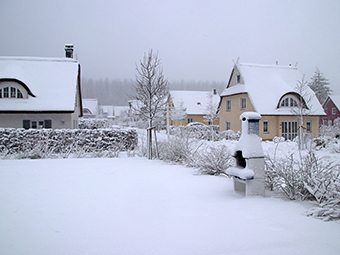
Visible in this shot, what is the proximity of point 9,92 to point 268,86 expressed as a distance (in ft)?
81.4

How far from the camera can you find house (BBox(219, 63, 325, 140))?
25328 millimetres

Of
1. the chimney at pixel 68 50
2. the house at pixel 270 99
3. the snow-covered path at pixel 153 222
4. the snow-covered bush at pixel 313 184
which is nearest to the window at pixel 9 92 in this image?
the chimney at pixel 68 50

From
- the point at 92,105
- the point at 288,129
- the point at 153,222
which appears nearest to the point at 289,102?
the point at 288,129

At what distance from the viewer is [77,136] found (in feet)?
48.8

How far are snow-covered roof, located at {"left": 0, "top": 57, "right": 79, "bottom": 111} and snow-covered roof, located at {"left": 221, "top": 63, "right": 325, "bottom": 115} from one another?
17.3 metres

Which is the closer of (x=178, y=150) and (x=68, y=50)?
(x=178, y=150)

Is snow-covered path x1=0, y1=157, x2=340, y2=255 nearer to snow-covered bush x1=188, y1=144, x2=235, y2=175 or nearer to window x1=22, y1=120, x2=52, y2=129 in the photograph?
snow-covered bush x1=188, y1=144, x2=235, y2=175

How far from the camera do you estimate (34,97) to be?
19.9 meters

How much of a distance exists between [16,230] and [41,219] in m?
0.42

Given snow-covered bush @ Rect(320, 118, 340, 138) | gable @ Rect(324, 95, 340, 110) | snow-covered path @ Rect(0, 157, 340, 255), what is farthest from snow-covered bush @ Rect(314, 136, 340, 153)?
gable @ Rect(324, 95, 340, 110)

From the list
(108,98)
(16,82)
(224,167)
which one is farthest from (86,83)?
(224,167)

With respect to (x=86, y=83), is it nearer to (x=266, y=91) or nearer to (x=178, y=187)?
(x=266, y=91)

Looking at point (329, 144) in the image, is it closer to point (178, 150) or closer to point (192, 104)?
point (178, 150)

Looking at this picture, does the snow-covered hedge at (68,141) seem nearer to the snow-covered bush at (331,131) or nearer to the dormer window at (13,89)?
the dormer window at (13,89)
